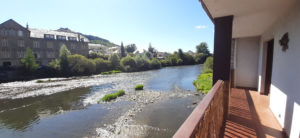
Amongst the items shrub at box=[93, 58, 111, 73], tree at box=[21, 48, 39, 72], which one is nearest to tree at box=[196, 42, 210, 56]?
shrub at box=[93, 58, 111, 73]

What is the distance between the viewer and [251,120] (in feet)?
8.24

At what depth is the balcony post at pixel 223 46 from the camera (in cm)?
228

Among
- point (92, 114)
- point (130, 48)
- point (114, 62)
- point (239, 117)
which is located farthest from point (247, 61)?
point (130, 48)

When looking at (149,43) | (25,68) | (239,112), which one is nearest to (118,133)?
(239,112)

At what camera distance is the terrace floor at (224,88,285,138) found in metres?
2.09

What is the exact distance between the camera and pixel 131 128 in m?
5.66

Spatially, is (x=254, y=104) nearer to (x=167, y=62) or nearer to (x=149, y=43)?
(x=167, y=62)

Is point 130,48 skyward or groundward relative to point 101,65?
skyward

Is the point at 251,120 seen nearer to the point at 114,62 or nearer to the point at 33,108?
the point at 33,108

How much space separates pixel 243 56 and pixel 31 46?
26.8 meters

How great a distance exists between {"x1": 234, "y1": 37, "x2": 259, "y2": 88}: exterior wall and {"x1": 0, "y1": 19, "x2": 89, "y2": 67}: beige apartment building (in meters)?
26.3

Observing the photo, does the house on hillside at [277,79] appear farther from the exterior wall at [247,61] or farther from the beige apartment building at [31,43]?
the beige apartment building at [31,43]

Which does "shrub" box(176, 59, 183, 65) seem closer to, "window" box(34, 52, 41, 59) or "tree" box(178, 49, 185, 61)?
"tree" box(178, 49, 185, 61)

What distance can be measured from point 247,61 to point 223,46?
313 cm
